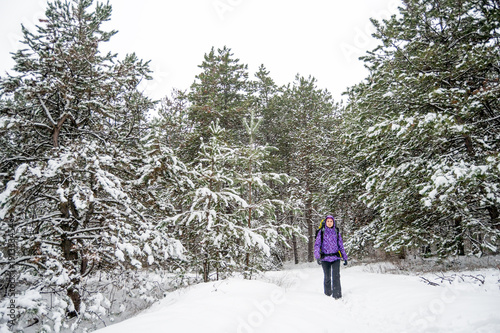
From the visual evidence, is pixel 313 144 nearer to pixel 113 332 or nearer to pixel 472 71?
pixel 472 71

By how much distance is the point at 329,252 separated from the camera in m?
7.09

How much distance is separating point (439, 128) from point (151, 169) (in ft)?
24.8

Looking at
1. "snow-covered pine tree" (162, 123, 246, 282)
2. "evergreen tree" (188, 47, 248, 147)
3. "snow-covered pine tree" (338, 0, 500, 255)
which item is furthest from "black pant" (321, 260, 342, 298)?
"evergreen tree" (188, 47, 248, 147)

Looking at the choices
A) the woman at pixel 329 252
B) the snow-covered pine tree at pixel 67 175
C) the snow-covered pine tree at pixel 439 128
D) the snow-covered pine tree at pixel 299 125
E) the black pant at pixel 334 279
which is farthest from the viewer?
the snow-covered pine tree at pixel 299 125

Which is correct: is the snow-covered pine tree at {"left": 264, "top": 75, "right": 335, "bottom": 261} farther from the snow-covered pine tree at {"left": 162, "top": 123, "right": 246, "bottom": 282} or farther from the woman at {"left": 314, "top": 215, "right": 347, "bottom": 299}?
the woman at {"left": 314, "top": 215, "right": 347, "bottom": 299}

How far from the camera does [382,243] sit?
8.74 meters

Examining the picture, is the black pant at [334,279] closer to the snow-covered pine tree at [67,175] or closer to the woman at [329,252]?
the woman at [329,252]

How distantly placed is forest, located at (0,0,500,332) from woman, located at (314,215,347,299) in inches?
42.3

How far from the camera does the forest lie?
18.5ft

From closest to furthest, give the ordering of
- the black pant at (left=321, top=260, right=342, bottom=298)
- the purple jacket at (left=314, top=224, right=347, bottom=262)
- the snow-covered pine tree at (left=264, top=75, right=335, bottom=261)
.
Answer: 1. the black pant at (left=321, top=260, right=342, bottom=298)
2. the purple jacket at (left=314, top=224, right=347, bottom=262)
3. the snow-covered pine tree at (left=264, top=75, right=335, bottom=261)

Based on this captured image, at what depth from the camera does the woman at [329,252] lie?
6.88 metres

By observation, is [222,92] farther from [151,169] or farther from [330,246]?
[330,246]

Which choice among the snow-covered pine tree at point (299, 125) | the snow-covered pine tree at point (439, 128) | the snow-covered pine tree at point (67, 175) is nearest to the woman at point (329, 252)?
the snow-covered pine tree at point (439, 128)

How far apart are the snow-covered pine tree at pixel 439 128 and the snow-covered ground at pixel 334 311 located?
1.85m
